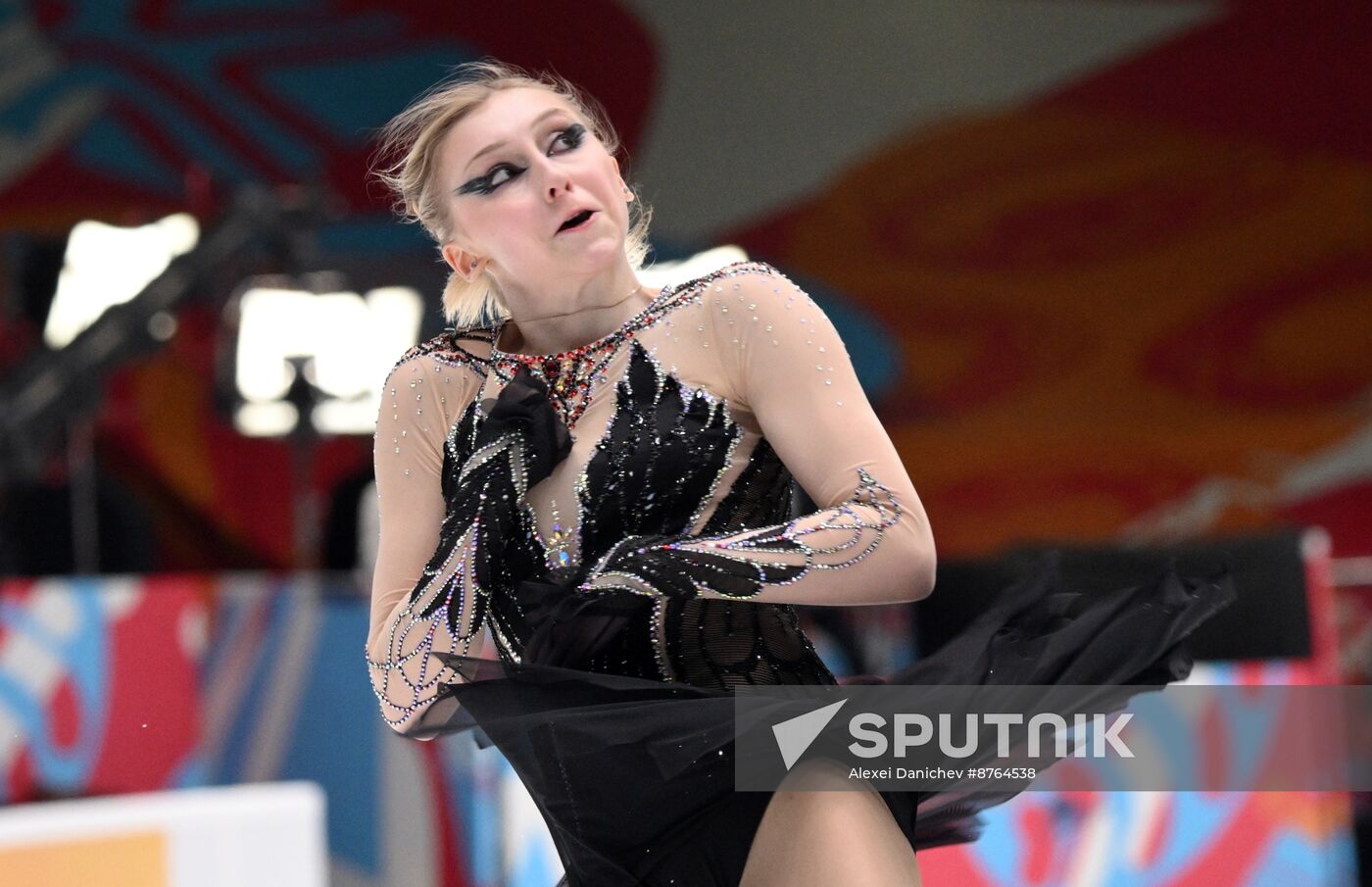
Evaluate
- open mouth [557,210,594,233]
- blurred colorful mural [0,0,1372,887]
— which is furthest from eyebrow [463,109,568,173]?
blurred colorful mural [0,0,1372,887]

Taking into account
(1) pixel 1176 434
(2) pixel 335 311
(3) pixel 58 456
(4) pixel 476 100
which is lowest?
(1) pixel 1176 434

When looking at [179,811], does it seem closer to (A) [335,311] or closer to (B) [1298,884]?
(B) [1298,884]

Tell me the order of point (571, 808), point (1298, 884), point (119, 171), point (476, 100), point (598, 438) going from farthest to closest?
Answer: 1. point (119, 171)
2. point (1298, 884)
3. point (476, 100)
4. point (598, 438)
5. point (571, 808)

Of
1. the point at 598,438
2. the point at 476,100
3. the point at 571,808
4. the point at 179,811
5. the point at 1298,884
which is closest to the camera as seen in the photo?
the point at 571,808

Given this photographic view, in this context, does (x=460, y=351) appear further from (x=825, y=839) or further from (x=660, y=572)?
(x=825, y=839)

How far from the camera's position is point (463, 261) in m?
1.92

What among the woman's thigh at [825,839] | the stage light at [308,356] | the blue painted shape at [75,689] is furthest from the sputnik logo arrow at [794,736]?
the stage light at [308,356]

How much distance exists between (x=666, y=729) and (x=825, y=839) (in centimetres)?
19

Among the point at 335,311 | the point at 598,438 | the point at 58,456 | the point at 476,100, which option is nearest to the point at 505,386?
the point at 598,438

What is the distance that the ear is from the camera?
190 centimetres

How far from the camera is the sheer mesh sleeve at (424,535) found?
1.73 meters

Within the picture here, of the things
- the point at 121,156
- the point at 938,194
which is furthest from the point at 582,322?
the point at 121,156

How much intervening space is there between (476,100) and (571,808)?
2.73ft

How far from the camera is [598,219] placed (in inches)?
71.7
